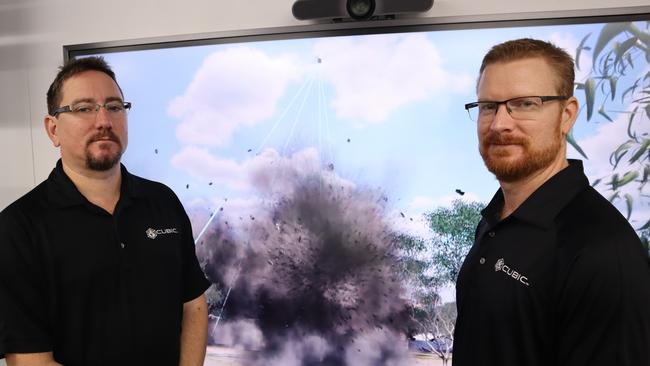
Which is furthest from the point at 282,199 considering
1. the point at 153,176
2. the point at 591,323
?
the point at 591,323

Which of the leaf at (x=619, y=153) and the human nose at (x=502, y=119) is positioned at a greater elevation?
the human nose at (x=502, y=119)

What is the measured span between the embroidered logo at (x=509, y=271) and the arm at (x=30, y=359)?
51.4 inches

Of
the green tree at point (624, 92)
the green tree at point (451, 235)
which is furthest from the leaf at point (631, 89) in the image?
the green tree at point (451, 235)

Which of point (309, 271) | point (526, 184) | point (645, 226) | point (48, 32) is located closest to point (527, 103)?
point (526, 184)

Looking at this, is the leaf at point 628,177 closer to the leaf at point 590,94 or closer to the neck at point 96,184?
the leaf at point 590,94

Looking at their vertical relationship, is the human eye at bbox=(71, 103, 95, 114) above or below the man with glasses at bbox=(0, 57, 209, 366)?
above

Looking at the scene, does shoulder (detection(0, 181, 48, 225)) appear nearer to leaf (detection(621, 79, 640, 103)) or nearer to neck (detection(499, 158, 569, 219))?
neck (detection(499, 158, 569, 219))

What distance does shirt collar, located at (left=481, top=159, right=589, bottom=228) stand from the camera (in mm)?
1129

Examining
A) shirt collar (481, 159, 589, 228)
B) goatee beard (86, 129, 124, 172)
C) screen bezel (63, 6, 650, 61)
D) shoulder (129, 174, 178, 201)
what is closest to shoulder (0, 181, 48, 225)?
goatee beard (86, 129, 124, 172)

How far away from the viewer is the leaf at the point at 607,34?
1744 mm

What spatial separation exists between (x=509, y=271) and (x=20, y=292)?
1.38 metres

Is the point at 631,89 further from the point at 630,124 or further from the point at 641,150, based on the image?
the point at 641,150

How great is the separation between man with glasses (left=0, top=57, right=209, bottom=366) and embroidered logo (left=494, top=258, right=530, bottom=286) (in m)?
1.09

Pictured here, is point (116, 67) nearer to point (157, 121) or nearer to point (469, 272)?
point (157, 121)
